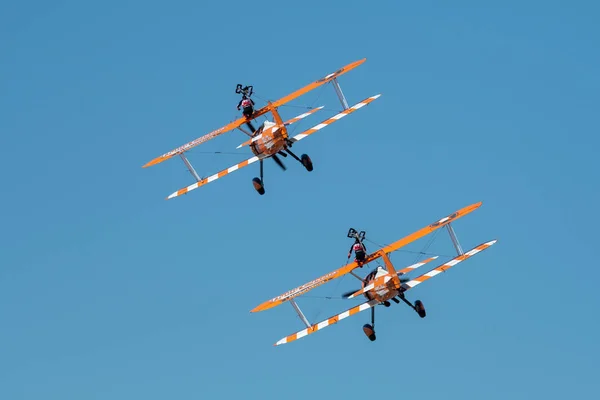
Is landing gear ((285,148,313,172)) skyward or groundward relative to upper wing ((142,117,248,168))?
groundward

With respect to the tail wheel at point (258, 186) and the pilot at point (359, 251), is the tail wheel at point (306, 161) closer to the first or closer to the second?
the tail wheel at point (258, 186)

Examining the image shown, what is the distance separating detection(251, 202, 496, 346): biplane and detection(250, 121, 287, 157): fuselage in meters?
7.90

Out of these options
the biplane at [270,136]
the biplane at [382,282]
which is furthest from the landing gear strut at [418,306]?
the biplane at [270,136]

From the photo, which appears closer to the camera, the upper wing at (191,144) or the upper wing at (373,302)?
the upper wing at (373,302)

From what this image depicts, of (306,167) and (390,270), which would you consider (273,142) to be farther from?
(390,270)

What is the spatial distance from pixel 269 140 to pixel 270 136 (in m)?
0.22

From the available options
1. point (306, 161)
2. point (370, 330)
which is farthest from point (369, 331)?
point (306, 161)

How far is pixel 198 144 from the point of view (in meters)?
90.8

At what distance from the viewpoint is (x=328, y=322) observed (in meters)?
80.1

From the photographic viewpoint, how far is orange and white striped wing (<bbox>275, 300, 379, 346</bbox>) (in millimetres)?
79137

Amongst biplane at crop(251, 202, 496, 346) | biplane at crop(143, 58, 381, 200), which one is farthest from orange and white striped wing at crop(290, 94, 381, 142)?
biplane at crop(251, 202, 496, 346)

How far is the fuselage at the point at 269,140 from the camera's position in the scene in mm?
85875

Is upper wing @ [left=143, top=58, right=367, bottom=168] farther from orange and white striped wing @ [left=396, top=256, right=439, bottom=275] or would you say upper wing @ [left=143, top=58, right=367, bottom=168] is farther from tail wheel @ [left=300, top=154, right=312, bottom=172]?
orange and white striped wing @ [left=396, top=256, right=439, bottom=275]

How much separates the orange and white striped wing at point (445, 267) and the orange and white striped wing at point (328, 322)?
1.92 meters
